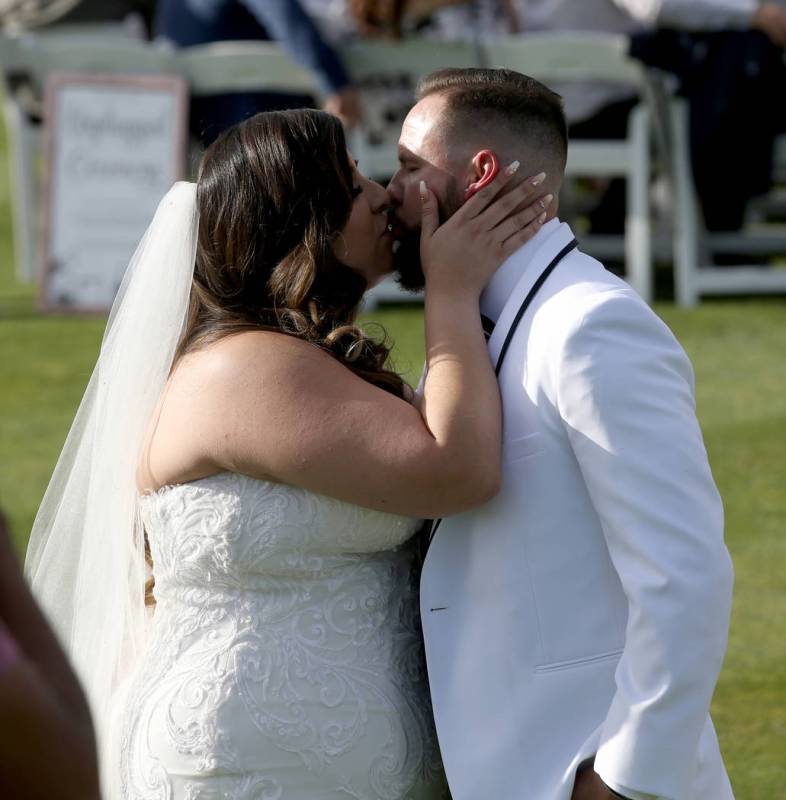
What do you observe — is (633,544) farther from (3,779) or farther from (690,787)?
(3,779)

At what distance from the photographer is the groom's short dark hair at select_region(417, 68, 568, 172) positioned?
2707mm

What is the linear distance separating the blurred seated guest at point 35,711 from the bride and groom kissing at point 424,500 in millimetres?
1229

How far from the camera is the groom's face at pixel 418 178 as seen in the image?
2742 mm

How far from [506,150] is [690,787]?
113cm

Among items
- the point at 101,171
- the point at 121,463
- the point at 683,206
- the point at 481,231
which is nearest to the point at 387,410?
the point at 481,231

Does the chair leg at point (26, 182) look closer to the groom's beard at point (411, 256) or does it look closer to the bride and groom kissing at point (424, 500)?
the bride and groom kissing at point (424, 500)

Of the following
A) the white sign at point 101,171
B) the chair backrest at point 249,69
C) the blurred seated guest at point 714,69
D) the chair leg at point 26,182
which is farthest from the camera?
the chair leg at point 26,182

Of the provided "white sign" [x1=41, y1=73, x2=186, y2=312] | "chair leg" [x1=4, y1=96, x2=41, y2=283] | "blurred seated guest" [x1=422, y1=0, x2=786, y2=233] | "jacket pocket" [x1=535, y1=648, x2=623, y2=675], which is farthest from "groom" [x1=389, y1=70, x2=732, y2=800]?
"chair leg" [x1=4, y1=96, x2=41, y2=283]

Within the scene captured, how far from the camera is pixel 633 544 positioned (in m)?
2.38

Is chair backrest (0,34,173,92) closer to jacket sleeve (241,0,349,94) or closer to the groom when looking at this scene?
jacket sleeve (241,0,349,94)

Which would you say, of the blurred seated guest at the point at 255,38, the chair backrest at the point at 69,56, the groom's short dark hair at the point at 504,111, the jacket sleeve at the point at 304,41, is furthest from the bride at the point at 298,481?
the chair backrest at the point at 69,56

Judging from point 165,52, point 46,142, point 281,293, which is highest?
point 281,293

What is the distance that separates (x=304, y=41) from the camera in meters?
8.36

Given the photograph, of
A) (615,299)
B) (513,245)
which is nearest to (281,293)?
(513,245)
